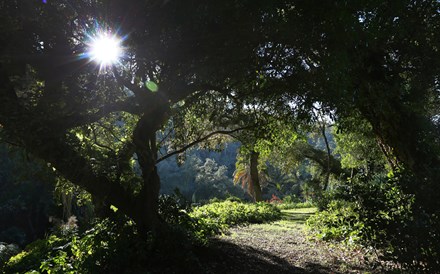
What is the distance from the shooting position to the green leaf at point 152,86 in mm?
6023

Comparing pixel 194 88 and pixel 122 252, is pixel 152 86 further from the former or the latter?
pixel 122 252

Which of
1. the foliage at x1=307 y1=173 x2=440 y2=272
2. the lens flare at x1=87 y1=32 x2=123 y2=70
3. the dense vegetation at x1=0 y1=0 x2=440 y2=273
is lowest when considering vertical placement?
the foliage at x1=307 y1=173 x2=440 y2=272

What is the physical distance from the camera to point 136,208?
6.39 metres

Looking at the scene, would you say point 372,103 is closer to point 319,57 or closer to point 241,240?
point 319,57

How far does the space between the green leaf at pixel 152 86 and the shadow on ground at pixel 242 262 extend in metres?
3.43

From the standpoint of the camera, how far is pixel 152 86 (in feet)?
20.2

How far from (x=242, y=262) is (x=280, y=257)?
1253mm

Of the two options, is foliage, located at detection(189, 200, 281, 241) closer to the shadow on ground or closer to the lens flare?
the shadow on ground

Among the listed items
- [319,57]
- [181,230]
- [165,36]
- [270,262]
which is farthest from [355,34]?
[270,262]

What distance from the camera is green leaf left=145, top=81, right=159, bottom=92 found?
19.8 ft

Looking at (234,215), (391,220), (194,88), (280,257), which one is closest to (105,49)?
(194,88)

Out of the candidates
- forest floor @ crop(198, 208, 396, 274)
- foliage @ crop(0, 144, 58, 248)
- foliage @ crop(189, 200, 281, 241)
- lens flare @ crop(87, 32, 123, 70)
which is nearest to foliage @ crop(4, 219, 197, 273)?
forest floor @ crop(198, 208, 396, 274)

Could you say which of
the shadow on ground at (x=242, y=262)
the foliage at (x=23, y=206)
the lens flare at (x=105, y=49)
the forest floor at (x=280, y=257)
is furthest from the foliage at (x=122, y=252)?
the foliage at (x=23, y=206)

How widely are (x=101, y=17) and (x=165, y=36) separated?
0.99 meters
